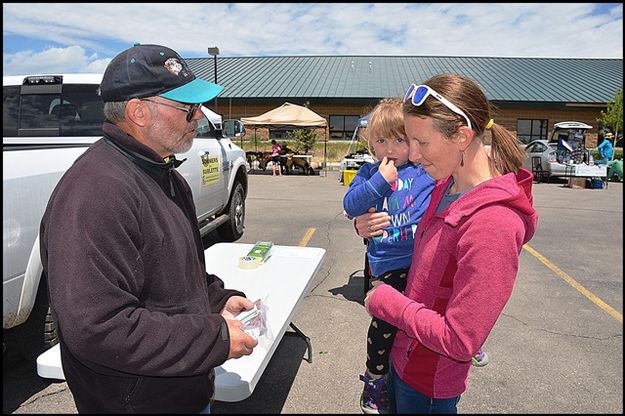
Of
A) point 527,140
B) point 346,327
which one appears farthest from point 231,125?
point 527,140

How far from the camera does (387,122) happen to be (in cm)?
274

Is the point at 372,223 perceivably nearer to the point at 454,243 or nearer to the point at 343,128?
the point at 454,243

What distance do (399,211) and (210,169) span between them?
359 centimetres

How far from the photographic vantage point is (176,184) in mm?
1732

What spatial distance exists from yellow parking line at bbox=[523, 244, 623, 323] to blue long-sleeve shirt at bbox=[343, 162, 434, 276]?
2.26 m

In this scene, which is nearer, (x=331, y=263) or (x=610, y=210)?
(x=331, y=263)

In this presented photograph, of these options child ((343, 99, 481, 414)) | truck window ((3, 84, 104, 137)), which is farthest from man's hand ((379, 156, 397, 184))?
truck window ((3, 84, 104, 137))

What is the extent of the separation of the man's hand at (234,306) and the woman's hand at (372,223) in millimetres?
1016

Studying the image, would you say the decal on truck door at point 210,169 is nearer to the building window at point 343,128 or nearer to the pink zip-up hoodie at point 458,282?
the pink zip-up hoodie at point 458,282

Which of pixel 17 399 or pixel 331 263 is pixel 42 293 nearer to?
pixel 17 399

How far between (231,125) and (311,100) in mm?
23943

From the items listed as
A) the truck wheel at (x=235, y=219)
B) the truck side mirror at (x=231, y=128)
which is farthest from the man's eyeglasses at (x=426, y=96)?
the truck side mirror at (x=231, y=128)

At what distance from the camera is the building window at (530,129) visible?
3078 cm

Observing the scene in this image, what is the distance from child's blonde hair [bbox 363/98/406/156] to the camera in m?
2.71
